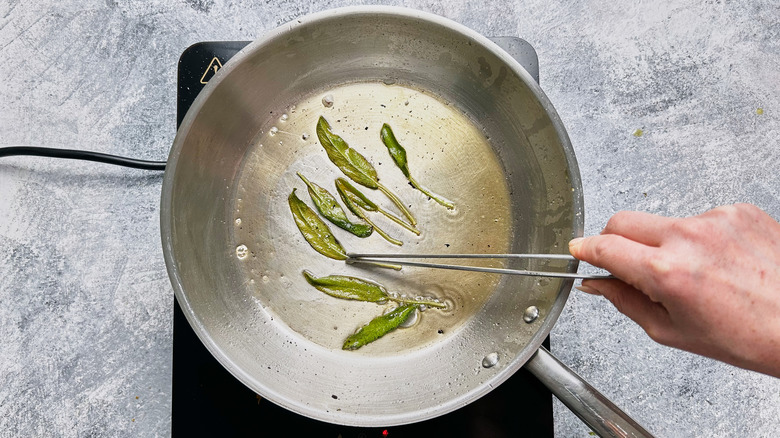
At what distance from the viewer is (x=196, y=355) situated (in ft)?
2.31

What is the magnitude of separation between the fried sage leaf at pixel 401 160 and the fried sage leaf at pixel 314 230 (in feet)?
0.44

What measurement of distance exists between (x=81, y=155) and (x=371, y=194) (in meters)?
0.42

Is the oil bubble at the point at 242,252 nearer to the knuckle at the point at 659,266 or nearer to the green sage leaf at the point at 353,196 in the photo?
the green sage leaf at the point at 353,196

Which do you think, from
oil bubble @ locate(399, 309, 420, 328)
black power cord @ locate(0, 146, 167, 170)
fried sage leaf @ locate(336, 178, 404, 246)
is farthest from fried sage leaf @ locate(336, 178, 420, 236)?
black power cord @ locate(0, 146, 167, 170)

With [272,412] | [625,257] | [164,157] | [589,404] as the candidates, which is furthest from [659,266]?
[164,157]

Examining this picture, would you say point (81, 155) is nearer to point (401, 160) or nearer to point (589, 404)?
point (401, 160)

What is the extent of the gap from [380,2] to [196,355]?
0.58 meters

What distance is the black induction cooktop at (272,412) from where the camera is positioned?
27.5 inches

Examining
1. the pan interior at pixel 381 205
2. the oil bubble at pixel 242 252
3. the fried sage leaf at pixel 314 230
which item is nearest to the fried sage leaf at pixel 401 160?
the pan interior at pixel 381 205

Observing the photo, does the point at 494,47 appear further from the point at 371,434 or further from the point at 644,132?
the point at 371,434

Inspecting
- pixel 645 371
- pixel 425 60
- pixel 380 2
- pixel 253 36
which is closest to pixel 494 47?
pixel 425 60

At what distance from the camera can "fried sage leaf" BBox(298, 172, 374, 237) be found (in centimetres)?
74

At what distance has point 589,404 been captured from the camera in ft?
1.75

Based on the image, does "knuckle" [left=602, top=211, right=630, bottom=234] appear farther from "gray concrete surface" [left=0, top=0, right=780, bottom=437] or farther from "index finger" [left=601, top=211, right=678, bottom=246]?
"gray concrete surface" [left=0, top=0, right=780, bottom=437]
